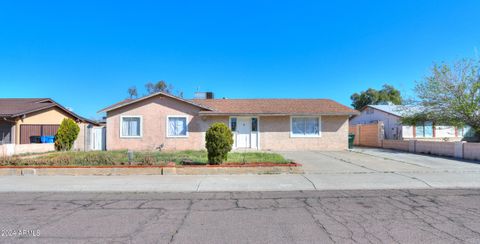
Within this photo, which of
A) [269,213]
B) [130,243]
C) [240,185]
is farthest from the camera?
[240,185]

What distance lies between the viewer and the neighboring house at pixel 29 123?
17.2m

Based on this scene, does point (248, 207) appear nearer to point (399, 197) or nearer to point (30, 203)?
point (399, 197)

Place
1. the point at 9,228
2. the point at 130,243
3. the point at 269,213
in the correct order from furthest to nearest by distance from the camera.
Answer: the point at 269,213
the point at 9,228
the point at 130,243

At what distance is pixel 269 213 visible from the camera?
17.1ft

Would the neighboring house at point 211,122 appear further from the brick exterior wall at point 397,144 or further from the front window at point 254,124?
the brick exterior wall at point 397,144

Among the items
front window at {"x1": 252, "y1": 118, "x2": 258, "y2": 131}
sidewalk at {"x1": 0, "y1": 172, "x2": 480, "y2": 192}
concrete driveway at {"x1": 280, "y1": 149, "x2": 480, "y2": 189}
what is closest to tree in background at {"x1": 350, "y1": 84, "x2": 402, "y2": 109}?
front window at {"x1": 252, "y1": 118, "x2": 258, "y2": 131}

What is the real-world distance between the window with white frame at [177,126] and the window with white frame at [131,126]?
1.86 metres

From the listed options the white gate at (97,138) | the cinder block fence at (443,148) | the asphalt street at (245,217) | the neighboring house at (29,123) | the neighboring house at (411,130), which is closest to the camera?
the asphalt street at (245,217)

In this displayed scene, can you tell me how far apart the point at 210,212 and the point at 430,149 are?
16070mm

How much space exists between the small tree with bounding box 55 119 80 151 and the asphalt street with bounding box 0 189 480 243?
35.2 feet

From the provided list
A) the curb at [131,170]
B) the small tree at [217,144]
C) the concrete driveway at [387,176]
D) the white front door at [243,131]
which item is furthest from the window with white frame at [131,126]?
the concrete driveway at [387,176]

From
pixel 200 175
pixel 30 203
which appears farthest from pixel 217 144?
pixel 30 203

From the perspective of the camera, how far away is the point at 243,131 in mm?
17469

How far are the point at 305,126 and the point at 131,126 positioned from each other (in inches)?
440
